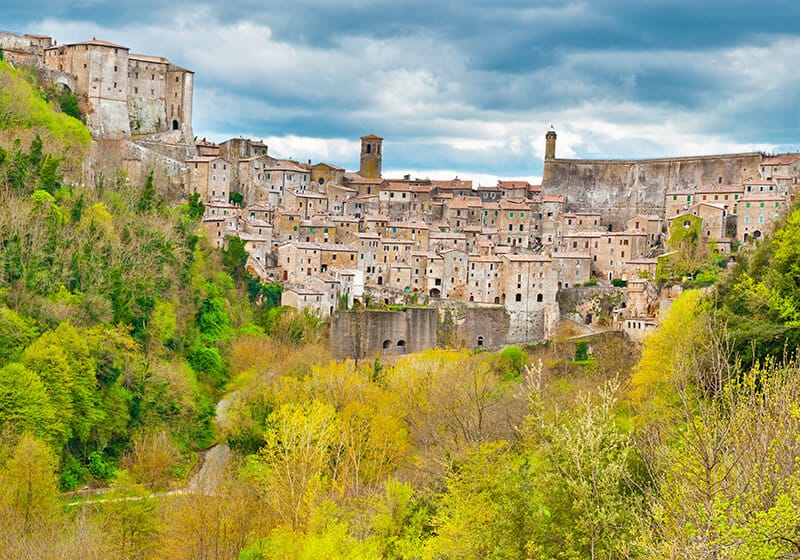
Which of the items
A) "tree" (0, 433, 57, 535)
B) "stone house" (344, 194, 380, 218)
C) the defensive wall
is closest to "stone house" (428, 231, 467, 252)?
the defensive wall

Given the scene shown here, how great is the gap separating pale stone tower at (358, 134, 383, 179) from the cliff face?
1289 cm

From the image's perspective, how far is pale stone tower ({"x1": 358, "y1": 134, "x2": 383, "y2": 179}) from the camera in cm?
8256

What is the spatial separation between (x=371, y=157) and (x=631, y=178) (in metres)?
19.8

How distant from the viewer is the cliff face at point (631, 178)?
243 feet

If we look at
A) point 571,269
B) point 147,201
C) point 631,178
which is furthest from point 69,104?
point 631,178

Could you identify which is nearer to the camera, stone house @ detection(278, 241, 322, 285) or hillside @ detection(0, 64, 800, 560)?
→ hillside @ detection(0, 64, 800, 560)

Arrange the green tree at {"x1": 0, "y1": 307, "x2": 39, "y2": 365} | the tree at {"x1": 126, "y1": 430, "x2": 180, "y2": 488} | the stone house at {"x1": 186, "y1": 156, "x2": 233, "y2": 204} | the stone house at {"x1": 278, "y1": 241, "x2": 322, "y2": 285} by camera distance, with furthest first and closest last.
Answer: the stone house at {"x1": 186, "y1": 156, "x2": 233, "y2": 204} → the stone house at {"x1": 278, "y1": 241, "x2": 322, "y2": 285} → the green tree at {"x1": 0, "y1": 307, "x2": 39, "y2": 365} → the tree at {"x1": 126, "y1": 430, "x2": 180, "y2": 488}

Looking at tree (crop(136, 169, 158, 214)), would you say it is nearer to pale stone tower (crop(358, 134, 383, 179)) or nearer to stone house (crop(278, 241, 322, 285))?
stone house (crop(278, 241, 322, 285))

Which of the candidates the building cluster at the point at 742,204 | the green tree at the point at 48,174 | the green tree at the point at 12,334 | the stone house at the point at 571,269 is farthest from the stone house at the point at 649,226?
the green tree at the point at 12,334

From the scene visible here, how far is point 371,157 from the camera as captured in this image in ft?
272

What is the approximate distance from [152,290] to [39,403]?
12.5m

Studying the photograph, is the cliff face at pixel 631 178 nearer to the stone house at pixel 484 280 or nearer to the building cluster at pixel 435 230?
the building cluster at pixel 435 230

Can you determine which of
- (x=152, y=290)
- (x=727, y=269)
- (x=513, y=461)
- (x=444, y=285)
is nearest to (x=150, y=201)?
(x=152, y=290)

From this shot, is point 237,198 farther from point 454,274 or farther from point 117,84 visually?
point 454,274
